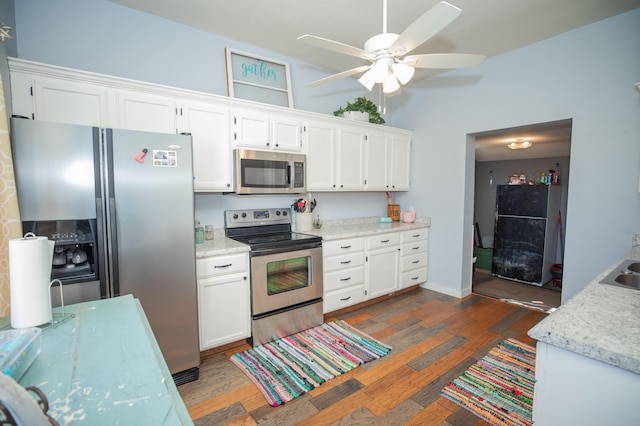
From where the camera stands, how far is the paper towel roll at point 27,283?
3.21 ft

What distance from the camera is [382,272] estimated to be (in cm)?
358

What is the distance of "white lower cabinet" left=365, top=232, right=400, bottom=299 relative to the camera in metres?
3.45

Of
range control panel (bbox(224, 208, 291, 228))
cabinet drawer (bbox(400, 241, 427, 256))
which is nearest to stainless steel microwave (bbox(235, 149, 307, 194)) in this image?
range control panel (bbox(224, 208, 291, 228))

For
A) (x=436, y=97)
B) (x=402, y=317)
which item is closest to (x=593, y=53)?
(x=436, y=97)

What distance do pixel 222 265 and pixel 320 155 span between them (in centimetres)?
160

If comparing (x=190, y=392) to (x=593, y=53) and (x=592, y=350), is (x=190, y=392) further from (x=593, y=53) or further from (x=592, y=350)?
(x=593, y=53)

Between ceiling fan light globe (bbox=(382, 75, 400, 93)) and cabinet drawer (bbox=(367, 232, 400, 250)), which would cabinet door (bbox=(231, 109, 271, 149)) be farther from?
cabinet drawer (bbox=(367, 232, 400, 250))

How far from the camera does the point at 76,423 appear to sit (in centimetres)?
60

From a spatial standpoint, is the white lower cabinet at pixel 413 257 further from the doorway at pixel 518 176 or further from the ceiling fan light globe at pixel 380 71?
the ceiling fan light globe at pixel 380 71

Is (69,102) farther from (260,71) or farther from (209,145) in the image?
(260,71)

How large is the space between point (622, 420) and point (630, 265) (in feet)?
5.08

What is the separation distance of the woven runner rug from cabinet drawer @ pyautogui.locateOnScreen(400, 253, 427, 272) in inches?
55.2

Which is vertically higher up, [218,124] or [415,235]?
[218,124]

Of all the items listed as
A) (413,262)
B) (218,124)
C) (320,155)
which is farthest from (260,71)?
(413,262)
